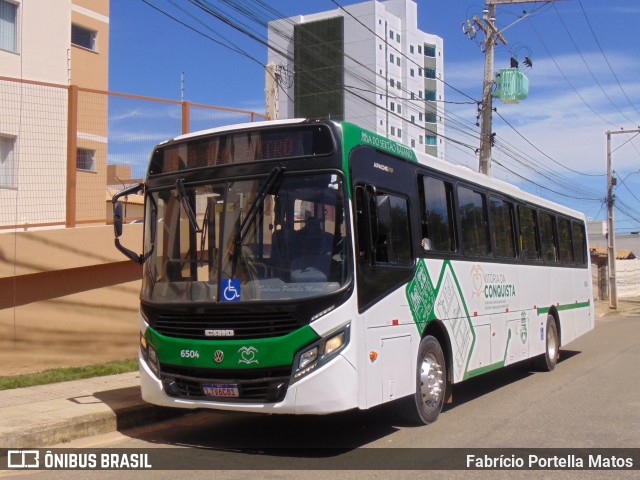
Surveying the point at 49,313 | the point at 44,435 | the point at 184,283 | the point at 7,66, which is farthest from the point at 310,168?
the point at 7,66

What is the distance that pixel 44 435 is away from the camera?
780cm

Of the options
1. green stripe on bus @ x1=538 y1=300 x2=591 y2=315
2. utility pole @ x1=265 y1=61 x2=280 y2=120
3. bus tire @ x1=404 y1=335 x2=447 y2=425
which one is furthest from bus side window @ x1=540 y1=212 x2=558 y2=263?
utility pole @ x1=265 y1=61 x2=280 y2=120

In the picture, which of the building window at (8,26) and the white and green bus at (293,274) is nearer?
the white and green bus at (293,274)

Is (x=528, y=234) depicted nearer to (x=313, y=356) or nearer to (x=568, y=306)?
(x=568, y=306)

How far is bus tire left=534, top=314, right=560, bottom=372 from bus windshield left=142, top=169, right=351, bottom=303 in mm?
8060

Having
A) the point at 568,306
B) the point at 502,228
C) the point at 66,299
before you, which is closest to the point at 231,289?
the point at 66,299

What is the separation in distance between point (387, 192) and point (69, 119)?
6551 mm

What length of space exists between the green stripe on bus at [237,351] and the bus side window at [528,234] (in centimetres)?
678

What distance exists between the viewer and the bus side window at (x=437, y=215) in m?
9.17

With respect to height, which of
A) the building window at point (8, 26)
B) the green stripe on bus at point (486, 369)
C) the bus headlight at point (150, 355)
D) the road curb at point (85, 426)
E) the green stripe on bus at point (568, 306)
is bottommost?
the road curb at point (85, 426)

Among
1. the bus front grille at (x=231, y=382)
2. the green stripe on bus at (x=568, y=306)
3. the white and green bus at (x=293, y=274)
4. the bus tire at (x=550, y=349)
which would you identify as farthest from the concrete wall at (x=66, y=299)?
the bus tire at (x=550, y=349)

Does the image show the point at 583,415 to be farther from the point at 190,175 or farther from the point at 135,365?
the point at 135,365

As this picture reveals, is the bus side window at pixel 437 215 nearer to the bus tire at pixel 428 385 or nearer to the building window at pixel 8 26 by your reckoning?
the bus tire at pixel 428 385

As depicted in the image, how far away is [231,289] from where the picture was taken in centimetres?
732
